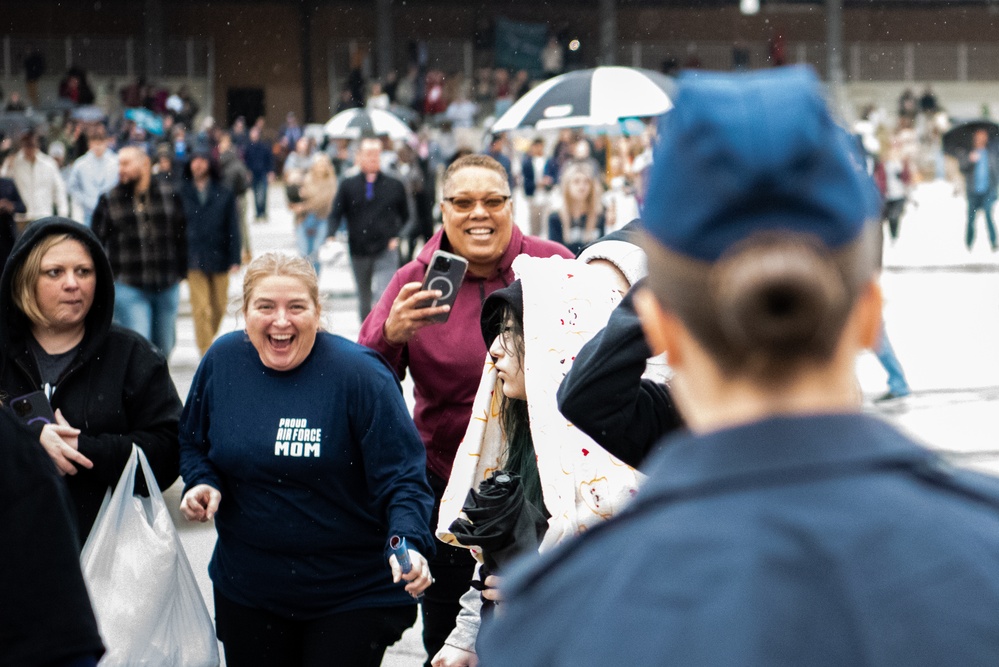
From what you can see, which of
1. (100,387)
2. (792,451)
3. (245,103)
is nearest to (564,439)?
(100,387)

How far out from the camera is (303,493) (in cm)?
370

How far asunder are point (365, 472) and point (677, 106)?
2636mm

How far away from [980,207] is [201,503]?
1979cm

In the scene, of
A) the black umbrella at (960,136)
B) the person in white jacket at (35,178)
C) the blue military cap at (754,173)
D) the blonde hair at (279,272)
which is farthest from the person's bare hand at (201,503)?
the black umbrella at (960,136)

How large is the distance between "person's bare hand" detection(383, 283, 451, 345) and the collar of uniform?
3175 mm

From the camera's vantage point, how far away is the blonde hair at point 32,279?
13.0 feet

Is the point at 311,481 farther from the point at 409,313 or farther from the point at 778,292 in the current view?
the point at 778,292

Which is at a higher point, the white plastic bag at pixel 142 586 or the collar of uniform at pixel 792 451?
the collar of uniform at pixel 792 451

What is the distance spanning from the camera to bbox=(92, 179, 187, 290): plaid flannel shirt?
9656 mm

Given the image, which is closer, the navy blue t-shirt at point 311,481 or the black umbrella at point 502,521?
the black umbrella at point 502,521

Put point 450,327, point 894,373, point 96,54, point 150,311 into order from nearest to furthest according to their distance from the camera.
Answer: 1. point 450,327
2. point 894,373
3. point 150,311
4. point 96,54

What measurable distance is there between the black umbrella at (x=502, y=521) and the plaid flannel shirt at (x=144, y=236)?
22.7 ft

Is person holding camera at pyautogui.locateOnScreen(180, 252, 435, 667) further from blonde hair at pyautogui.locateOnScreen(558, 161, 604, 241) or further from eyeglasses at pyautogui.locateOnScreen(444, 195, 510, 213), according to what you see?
blonde hair at pyautogui.locateOnScreen(558, 161, 604, 241)

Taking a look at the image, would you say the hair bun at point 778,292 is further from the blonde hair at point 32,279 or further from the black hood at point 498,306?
the blonde hair at point 32,279
